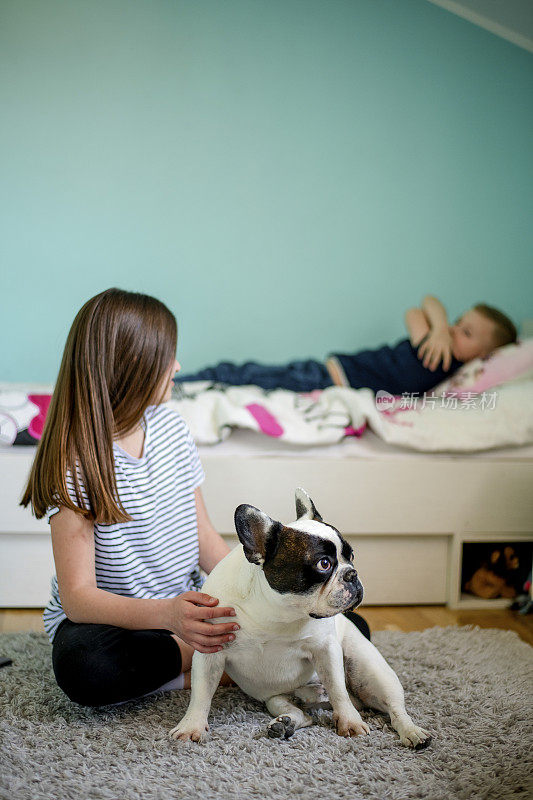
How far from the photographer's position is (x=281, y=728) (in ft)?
3.62

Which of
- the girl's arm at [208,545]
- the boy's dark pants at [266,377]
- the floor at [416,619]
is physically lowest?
the floor at [416,619]

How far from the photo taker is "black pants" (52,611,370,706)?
1.15 metres

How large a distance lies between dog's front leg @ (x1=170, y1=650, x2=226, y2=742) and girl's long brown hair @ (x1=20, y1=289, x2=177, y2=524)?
269 mm

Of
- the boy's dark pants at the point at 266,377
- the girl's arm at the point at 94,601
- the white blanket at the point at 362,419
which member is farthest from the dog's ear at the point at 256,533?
the boy's dark pants at the point at 266,377

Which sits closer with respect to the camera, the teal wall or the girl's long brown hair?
the girl's long brown hair

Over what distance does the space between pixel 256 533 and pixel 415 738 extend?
404 millimetres

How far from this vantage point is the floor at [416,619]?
1.73m

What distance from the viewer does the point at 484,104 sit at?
297 cm

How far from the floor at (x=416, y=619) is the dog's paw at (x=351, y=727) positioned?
653 mm

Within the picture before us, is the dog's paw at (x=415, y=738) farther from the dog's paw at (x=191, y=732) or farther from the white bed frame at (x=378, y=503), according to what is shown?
the white bed frame at (x=378, y=503)

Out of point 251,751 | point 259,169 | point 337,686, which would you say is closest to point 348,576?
point 337,686

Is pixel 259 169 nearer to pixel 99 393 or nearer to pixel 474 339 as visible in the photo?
pixel 474 339

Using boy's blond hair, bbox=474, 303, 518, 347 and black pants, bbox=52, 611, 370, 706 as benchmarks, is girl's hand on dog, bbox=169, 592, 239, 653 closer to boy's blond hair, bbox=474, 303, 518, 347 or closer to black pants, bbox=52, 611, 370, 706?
black pants, bbox=52, 611, 370, 706

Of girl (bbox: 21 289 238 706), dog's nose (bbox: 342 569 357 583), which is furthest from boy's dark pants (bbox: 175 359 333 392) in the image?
dog's nose (bbox: 342 569 357 583)
